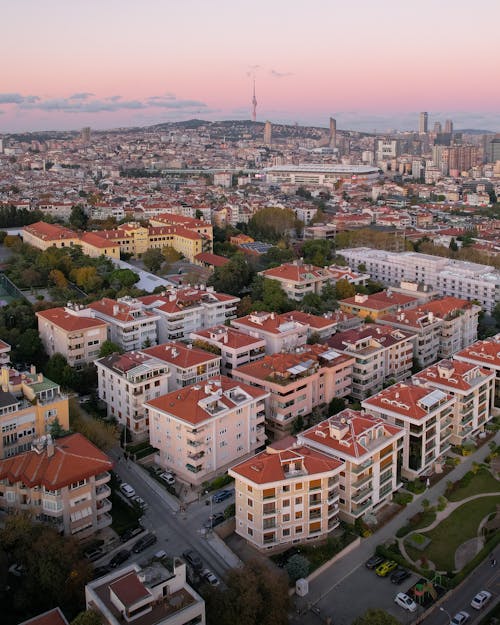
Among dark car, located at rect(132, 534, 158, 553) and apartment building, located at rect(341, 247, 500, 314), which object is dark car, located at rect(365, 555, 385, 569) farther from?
apartment building, located at rect(341, 247, 500, 314)

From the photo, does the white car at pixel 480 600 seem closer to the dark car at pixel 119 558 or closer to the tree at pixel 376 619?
the tree at pixel 376 619

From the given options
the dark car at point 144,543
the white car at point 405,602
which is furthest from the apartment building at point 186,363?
the white car at point 405,602

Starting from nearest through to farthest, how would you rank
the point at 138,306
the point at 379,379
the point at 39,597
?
1. the point at 39,597
2. the point at 379,379
3. the point at 138,306

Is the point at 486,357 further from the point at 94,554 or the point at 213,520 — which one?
the point at 94,554

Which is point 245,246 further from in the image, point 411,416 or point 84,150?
point 84,150

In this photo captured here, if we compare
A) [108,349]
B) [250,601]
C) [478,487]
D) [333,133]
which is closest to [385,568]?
[250,601]

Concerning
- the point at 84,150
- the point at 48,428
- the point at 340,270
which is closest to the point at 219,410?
the point at 48,428
